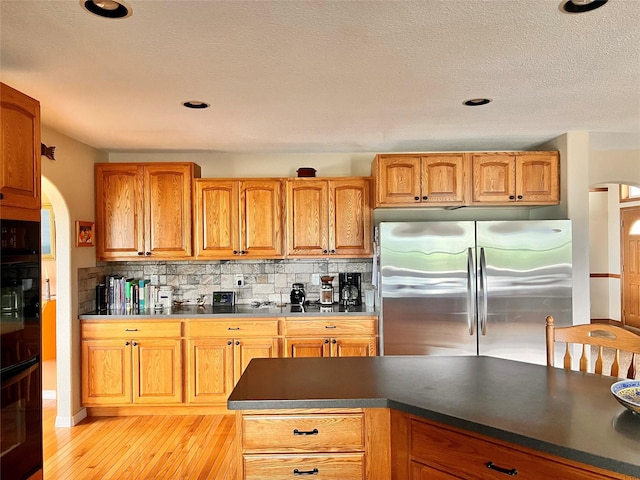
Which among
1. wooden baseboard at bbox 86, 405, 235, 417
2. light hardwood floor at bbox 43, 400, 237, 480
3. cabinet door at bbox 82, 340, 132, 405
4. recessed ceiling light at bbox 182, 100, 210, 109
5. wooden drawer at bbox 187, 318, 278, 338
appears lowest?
light hardwood floor at bbox 43, 400, 237, 480

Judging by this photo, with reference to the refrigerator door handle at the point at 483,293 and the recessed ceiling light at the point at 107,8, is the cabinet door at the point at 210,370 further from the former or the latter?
the recessed ceiling light at the point at 107,8

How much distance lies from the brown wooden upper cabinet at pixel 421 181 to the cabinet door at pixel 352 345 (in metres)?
1.20

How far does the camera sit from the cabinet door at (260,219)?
4.36 meters

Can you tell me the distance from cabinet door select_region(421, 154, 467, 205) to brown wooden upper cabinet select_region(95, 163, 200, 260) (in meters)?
2.18

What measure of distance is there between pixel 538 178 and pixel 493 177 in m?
0.39

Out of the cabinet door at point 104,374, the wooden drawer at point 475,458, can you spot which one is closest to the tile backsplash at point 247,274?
the cabinet door at point 104,374

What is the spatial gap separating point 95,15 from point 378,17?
1.12 m

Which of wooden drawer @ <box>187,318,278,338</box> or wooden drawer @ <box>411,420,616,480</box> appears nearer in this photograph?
wooden drawer @ <box>411,420,616,480</box>

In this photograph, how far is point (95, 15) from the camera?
1.82m

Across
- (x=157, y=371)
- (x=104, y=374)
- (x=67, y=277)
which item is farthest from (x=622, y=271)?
(x=67, y=277)

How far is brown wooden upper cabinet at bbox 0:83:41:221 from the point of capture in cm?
225

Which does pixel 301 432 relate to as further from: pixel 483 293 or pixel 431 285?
pixel 483 293

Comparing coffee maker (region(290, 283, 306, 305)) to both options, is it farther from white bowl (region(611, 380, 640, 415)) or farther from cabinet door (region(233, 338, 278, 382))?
white bowl (region(611, 380, 640, 415))

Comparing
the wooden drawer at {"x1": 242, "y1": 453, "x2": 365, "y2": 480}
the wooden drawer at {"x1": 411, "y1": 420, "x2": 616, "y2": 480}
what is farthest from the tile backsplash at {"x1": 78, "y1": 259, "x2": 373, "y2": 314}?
the wooden drawer at {"x1": 411, "y1": 420, "x2": 616, "y2": 480}
